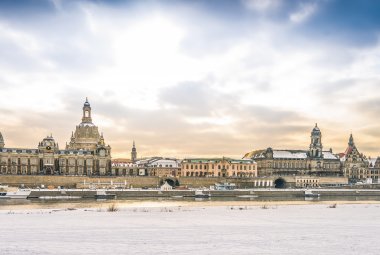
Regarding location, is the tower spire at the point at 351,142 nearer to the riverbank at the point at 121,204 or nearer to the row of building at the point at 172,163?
the row of building at the point at 172,163

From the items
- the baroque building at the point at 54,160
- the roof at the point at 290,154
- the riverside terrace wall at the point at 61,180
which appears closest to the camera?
the riverside terrace wall at the point at 61,180

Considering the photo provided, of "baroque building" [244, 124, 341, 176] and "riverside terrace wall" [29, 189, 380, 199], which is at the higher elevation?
"baroque building" [244, 124, 341, 176]

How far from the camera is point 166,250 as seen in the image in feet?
75.8

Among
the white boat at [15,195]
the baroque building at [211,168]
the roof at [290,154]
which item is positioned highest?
the roof at [290,154]

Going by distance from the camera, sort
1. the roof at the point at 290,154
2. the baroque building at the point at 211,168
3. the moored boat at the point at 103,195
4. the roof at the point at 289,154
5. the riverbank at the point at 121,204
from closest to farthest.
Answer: the riverbank at the point at 121,204 → the moored boat at the point at 103,195 → the baroque building at the point at 211,168 → the roof at the point at 290,154 → the roof at the point at 289,154

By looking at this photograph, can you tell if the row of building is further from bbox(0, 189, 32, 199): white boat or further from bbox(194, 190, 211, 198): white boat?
bbox(194, 190, 211, 198): white boat

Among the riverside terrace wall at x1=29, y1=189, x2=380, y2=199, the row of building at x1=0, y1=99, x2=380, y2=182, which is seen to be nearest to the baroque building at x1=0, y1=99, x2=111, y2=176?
the row of building at x1=0, y1=99, x2=380, y2=182

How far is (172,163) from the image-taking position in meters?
169

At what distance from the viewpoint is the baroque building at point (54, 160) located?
133375 millimetres

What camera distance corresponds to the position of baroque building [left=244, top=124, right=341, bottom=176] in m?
174

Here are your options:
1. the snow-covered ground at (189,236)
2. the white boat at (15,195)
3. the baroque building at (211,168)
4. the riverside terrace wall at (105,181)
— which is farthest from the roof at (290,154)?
the snow-covered ground at (189,236)

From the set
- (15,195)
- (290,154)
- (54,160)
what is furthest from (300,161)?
(15,195)

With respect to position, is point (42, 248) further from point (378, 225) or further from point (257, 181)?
point (257, 181)

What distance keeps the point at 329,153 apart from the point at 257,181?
47.2 m
